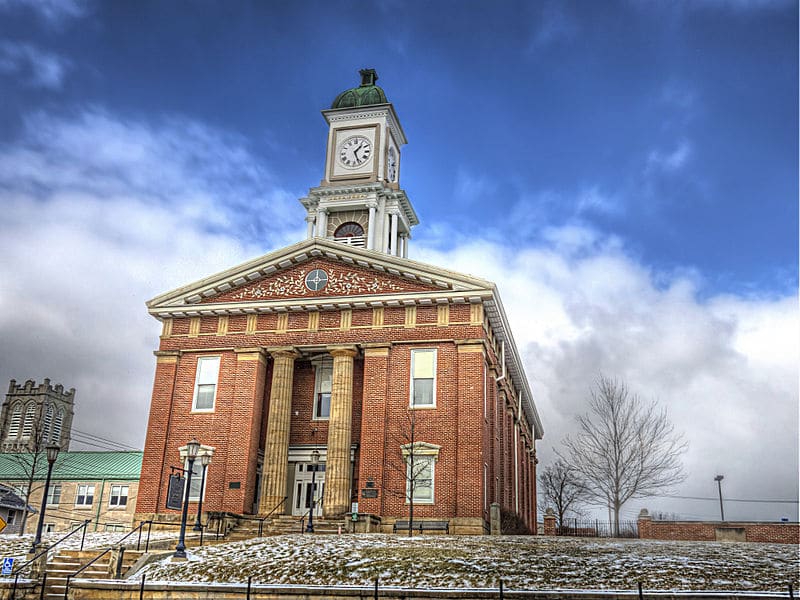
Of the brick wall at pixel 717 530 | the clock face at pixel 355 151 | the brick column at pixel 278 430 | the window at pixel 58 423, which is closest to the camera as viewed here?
the brick column at pixel 278 430

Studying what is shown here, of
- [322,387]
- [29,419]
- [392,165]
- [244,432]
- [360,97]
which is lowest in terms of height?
[244,432]

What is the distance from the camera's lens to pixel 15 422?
9550 cm

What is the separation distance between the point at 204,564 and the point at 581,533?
3357cm

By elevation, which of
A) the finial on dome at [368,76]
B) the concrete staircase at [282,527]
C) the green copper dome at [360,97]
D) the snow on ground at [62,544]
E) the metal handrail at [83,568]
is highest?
the finial on dome at [368,76]

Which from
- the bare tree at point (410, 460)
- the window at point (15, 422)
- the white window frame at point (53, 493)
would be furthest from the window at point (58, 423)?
the bare tree at point (410, 460)

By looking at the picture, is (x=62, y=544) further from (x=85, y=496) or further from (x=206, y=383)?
(x=85, y=496)

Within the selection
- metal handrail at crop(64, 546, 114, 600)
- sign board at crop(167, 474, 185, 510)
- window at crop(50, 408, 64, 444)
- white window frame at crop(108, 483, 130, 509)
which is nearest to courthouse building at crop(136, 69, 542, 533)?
sign board at crop(167, 474, 185, 510)

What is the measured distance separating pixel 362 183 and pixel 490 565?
31872 mm

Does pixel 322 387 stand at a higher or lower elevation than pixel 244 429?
higher

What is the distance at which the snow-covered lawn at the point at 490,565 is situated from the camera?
18.6 metres

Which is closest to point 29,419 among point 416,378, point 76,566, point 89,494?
point 89,494

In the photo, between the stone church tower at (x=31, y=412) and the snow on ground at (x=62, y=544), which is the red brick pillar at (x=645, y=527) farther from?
the stone church tower at (x=31, y=412)

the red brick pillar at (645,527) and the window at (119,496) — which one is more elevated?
the window at (119,496)

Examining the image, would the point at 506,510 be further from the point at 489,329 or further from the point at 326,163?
the point at 326,163
